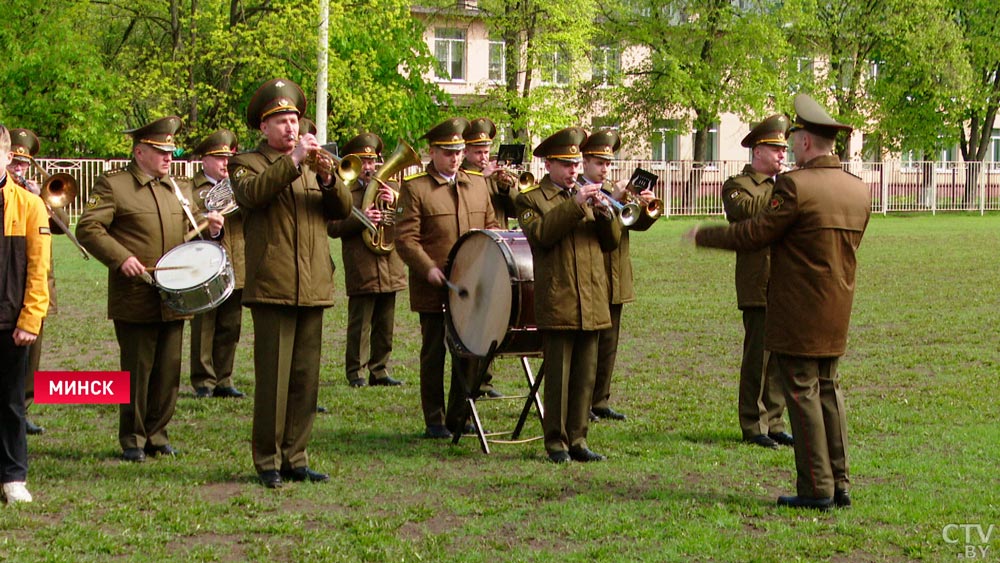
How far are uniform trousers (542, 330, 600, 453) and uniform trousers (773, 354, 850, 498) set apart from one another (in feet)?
5.19

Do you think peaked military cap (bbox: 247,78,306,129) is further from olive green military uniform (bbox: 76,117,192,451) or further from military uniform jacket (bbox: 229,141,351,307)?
olive green military uniform (bbox: 76,117,192,451)

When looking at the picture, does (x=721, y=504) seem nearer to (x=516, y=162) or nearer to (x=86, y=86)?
(x=516, y=162)

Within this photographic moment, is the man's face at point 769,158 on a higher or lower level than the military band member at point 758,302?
higher

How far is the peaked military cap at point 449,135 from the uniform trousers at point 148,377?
2.31 meters

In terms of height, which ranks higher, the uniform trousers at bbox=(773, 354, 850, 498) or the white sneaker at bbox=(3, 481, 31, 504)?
the uniform trousers at bbox=(773, 354, 850, 498)

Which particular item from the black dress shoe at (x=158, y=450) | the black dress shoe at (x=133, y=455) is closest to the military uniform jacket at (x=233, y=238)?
the black dress shoe at (x=158, y=450)

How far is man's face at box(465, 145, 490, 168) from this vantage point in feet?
33.0

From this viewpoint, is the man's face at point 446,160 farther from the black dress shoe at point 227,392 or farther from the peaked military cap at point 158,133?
the black dress shoe at point 227,392

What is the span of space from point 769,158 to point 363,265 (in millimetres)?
4332

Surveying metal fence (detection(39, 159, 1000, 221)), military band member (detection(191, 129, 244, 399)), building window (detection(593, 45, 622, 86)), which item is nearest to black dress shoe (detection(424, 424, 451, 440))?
military band member (detection(191, 129, 244, 399))

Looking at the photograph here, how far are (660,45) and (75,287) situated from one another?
3528cm

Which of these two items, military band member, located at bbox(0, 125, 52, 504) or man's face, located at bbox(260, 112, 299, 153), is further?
man's face, located at bbox(260, 112, 299, 153)

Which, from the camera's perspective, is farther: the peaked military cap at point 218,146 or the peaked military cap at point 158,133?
the peaked military cap at point 218,146

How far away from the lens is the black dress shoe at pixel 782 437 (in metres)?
9.23
